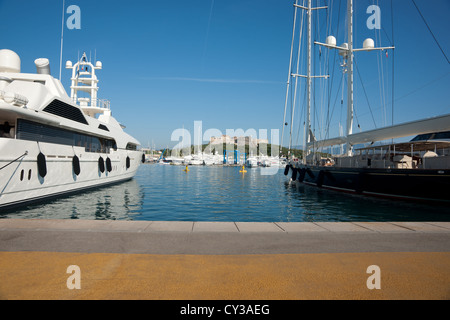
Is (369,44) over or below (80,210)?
over

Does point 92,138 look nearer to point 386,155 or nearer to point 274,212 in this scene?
point 274,212

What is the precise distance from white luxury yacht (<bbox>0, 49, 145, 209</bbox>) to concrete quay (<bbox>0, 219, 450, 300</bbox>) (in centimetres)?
927

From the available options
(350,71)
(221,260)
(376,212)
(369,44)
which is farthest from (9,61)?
(369,44)

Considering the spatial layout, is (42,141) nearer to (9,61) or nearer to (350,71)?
(9,61)

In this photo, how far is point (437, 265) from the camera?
479 centimetres

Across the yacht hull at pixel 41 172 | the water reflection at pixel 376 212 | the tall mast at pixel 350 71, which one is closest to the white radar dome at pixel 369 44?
the tall mast at pixel 350 71

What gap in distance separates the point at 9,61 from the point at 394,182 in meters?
Result: 28.5

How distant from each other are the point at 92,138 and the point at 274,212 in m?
17.4

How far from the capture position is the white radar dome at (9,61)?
63.1 feet

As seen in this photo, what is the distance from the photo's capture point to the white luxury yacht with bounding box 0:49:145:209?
14.2 m

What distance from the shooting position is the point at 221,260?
4809mm

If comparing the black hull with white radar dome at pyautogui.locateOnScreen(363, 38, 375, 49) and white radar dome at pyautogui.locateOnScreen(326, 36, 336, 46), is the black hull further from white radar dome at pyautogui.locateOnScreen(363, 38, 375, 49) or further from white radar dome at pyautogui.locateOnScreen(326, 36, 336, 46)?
white radar dome at pyautogui.locateOnScreen(326, 36, 336, 46)

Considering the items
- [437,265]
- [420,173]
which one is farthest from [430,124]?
[437,265]

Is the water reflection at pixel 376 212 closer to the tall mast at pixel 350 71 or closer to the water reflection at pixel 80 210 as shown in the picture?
the water reflection at pixel 80 210
